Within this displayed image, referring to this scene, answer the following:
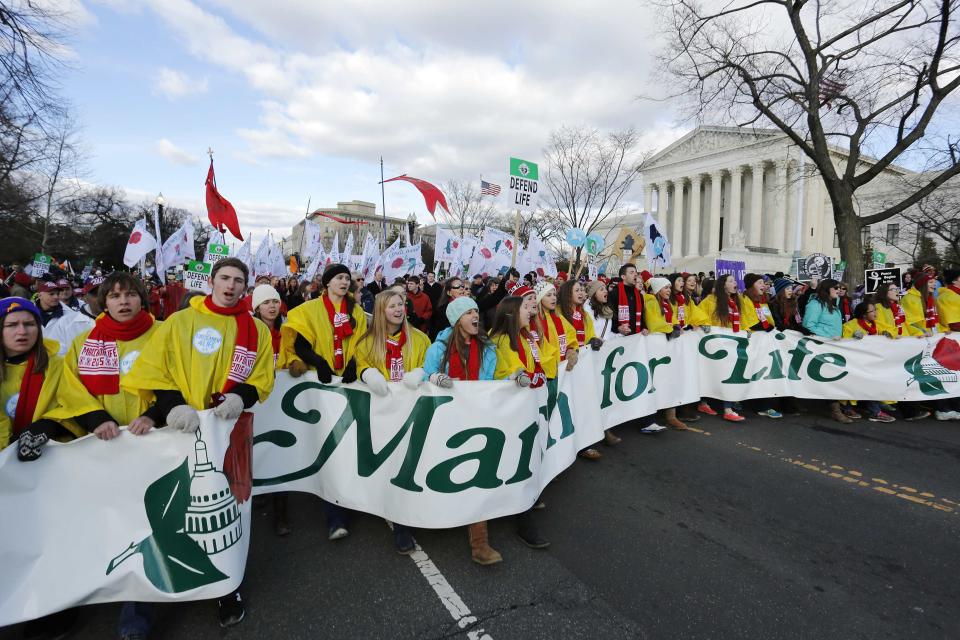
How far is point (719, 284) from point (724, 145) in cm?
5638

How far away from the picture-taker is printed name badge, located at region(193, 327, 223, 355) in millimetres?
2924

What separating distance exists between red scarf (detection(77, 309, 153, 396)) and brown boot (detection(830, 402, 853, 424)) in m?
7.71

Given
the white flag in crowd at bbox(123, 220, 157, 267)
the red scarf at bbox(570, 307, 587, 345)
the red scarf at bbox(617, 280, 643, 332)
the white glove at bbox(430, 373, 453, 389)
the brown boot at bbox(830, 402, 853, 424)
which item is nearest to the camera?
the white glove at bbox(430, 373, 453, 389)

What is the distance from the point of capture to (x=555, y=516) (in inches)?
154

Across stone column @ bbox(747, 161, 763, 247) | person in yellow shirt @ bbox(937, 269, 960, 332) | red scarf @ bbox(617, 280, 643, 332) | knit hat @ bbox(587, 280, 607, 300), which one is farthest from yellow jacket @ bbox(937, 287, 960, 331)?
stone column @ bbox(747, 161, 763, 247)

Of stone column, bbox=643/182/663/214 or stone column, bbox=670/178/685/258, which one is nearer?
stone column, bbox=670/178/685/258

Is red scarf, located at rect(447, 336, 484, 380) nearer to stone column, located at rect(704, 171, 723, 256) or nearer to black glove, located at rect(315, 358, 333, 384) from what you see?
black glove, located at rect(315, 358, 333, 384)

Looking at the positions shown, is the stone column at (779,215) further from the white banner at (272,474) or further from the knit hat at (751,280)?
the white banner at (272,474)

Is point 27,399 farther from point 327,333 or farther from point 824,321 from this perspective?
point 824,321

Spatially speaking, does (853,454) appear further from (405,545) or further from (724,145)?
(724,145)

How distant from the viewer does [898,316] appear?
289 inches

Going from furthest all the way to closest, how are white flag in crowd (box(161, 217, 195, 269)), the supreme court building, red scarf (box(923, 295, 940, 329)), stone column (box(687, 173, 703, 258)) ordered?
stone column (box(687, 173, 703, 258)) < the supreme court building < white flag in crowd (box(161, 217, 195, 269)) < red scarf (box(923, 295, 940, 329))

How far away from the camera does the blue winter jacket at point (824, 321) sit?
22.9 ft

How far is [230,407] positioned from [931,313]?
365 inches
